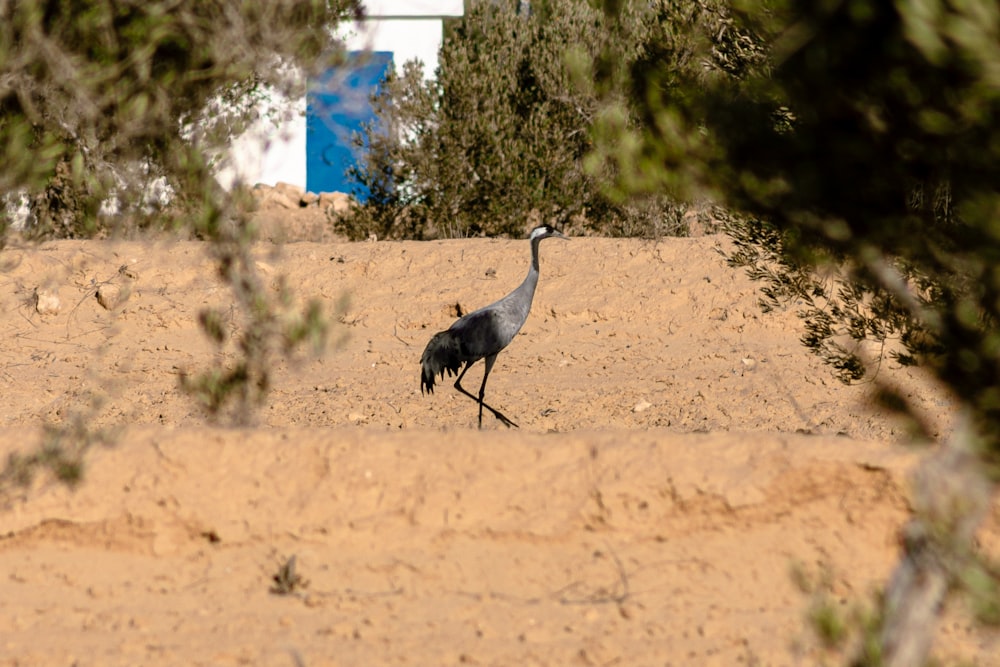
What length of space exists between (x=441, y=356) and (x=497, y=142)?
6067 millimetres

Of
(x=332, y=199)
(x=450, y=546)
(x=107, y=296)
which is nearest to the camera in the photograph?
(x=450, y=546)

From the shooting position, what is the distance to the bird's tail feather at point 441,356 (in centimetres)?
971

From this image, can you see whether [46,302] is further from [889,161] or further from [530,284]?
[889,161]

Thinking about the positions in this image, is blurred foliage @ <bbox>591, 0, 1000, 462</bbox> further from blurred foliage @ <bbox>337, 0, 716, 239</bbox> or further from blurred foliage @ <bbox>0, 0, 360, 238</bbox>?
blurred foliage @ <bbox>337, 0, 716, 239</bbox>

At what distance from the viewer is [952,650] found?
4.83 meters

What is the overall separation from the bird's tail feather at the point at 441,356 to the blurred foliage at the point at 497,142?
5.79 m

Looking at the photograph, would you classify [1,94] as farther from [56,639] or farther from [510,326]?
[510,326]

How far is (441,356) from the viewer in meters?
9.84

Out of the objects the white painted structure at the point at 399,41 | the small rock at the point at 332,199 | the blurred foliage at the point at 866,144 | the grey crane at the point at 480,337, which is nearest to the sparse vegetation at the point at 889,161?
the blurred foliage at the point at 866,144

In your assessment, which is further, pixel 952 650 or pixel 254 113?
pixel 254 113

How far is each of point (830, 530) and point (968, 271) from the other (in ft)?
7.30

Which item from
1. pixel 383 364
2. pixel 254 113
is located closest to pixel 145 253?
pixel 254 113

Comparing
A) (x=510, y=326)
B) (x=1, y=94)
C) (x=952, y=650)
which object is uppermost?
(x=1, y=94)

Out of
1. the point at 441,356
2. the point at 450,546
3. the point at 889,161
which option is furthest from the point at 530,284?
the point at 889,161
